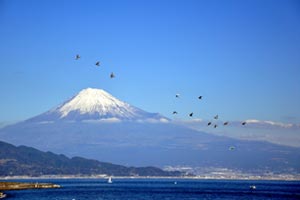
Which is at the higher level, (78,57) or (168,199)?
(78,57)

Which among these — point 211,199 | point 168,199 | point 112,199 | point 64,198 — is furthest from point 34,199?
point 211,199

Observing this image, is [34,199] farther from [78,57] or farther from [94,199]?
[78,57]

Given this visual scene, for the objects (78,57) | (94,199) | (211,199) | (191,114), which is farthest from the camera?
(211,199)

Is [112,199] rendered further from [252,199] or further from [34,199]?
[252,199]

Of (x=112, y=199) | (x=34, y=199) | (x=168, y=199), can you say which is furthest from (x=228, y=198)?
(x=34, y=199)

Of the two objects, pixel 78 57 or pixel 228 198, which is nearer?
pixel 78 57

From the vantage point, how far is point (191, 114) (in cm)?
5475

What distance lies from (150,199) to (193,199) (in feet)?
21.8

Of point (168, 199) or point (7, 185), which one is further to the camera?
point (7, 185)

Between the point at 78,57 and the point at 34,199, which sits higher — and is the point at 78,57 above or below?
above

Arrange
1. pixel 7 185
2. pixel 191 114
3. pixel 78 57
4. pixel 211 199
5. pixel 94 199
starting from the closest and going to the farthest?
pixel 78 57 → pixel 191 114 → pixel 94 199 → pixel 211 199 → pixel 7 185

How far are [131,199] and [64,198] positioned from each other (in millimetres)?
10035

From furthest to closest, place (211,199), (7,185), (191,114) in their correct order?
(7,185)
(211,199)
(191,114)

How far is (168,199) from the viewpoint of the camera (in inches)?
3610
